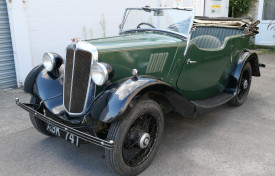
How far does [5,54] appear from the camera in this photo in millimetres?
5301

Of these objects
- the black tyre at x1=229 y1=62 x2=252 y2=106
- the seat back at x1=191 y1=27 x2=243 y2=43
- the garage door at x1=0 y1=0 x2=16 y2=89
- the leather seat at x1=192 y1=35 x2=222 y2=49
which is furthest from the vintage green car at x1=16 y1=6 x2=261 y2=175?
the garage door at x1=0 y1=0 x2=16 y2=89

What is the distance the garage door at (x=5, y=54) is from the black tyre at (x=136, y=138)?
3647 millimetres

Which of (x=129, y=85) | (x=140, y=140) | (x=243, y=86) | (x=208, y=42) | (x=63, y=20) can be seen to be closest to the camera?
(x=129, y=85)

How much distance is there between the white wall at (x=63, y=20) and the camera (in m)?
5.51

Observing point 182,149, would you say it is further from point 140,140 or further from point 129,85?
point 129,85

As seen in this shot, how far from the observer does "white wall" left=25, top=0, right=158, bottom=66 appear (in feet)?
18.1

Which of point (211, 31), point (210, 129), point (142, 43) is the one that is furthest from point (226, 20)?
point (142, 43)

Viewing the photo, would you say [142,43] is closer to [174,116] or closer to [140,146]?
[140,146]

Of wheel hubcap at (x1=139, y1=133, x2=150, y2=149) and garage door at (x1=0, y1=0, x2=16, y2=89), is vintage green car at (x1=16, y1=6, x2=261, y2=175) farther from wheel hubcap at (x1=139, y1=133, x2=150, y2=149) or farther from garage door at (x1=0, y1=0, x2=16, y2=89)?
garage door at (x1=0, y1=0, x2=16, y2=89)

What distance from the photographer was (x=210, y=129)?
12.4 feet

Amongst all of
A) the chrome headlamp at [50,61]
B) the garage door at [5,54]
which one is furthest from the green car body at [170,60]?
the garage door at [5,54]

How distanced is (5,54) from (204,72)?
3.75 meters

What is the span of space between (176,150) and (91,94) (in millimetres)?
1206

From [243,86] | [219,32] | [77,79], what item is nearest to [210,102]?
[243,86]
